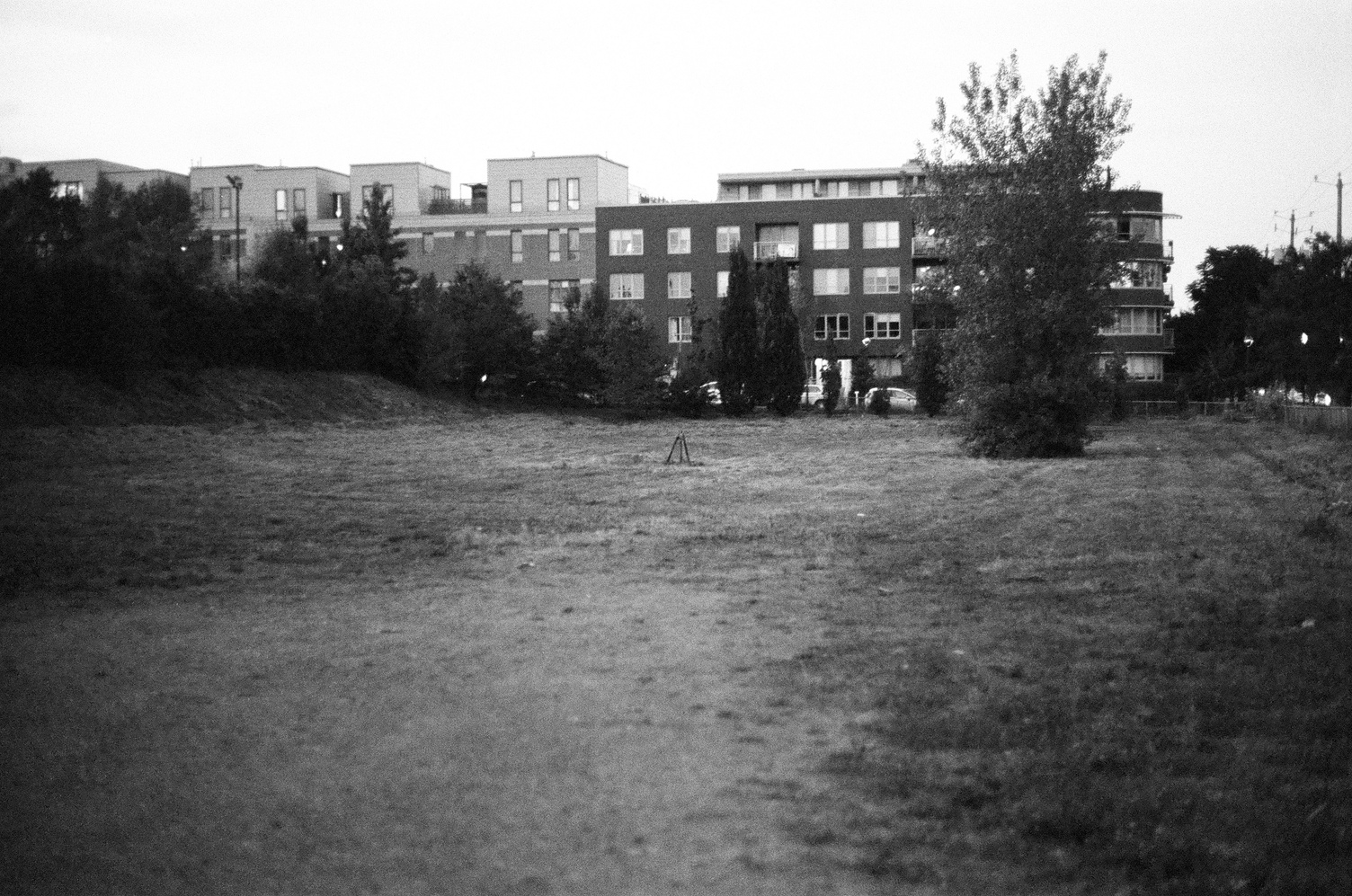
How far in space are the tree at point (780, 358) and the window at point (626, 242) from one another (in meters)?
23.7

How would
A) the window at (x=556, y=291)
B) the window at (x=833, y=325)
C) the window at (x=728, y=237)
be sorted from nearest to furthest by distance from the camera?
the window at (x=728, y=237), the window at (x=833, y=325), the window at (x=556, y=291)

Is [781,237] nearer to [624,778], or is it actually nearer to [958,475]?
[958,475]

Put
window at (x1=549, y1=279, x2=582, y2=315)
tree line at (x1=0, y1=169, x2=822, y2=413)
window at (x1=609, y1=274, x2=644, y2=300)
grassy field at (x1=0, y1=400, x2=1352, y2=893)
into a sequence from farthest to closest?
window at (x1=549, y1=279, x2=582, y2=315)
window at (x1=609, y1=274, x2=644, y2=300)
tree line at (x1=0, y1=169, x2=822, y2=413)
grassy field at (x1=0, y1=400, x2=1352, y2=893)

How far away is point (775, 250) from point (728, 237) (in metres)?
3.38

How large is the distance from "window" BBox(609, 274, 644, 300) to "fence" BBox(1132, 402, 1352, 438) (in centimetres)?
3309

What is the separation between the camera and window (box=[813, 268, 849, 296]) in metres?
86.2

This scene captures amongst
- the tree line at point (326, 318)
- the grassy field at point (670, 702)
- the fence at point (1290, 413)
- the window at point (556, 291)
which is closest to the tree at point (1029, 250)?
the fence at point (1290, 413)

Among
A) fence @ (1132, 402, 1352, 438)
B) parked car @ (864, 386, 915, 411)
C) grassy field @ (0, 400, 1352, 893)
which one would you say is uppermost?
parked car @ (864, 386, 915, 411)

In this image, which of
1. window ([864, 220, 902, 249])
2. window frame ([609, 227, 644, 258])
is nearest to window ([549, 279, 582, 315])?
window frame ([609, 227, 644, 258])

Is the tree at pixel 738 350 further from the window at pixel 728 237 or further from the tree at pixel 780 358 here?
the window at pixel 728 237

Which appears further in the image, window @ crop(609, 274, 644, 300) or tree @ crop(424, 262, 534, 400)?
window @ crop(609, 274, 644, 300)

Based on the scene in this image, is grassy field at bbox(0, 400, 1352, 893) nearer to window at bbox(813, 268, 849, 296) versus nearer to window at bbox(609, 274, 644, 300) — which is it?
window at bbox(813, 268, 849, 296)

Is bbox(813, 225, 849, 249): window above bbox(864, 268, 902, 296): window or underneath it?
above

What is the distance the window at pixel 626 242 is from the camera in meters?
88.2
